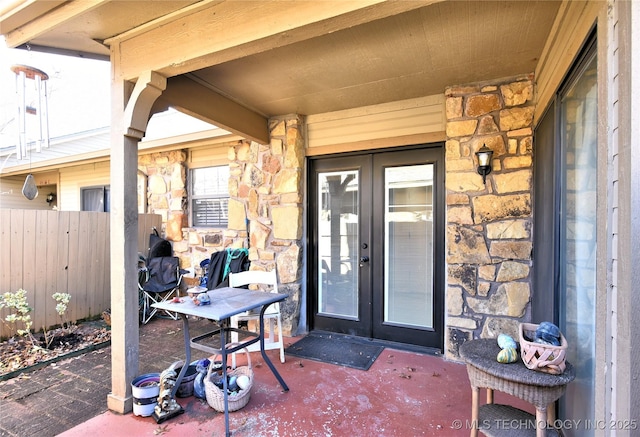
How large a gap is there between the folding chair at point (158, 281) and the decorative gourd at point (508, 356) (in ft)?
13.2

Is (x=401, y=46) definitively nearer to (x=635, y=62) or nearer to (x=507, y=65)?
(x=507, y=65)

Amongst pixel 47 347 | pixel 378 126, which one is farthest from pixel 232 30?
pixel 47 347

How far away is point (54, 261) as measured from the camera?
160 inches

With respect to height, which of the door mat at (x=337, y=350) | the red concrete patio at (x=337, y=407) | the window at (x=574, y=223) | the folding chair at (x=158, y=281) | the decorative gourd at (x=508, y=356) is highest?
the window at (x=574, y=223)

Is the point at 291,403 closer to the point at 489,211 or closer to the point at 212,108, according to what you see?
the point at 489,211

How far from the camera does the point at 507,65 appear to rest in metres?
2.54

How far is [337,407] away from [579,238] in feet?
6.15

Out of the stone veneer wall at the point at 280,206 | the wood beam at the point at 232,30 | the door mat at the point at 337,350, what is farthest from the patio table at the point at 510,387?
the stone veneer wall at the point at 280,206

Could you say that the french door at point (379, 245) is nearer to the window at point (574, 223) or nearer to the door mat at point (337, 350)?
the door mat at point (337, 350)

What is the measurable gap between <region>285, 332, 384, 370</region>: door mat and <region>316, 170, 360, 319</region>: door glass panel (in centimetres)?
28

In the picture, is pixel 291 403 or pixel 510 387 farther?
pixel 291 403

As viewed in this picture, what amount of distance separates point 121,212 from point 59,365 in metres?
1.92

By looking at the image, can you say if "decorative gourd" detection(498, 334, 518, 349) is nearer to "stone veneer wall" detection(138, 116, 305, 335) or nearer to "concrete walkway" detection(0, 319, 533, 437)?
"concrete walkway" detection(0, 319, 533, 437)

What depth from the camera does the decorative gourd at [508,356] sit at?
5.01ft
